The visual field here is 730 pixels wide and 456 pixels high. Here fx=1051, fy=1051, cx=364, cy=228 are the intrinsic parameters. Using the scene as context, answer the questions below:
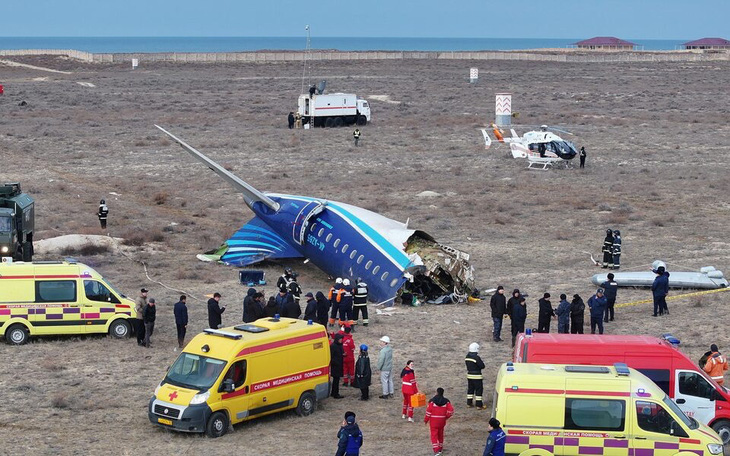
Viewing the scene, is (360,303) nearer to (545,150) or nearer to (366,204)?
(366,204)

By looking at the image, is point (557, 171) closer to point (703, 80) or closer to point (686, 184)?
point (686, 184)

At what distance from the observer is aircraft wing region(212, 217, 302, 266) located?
31844 millimetres

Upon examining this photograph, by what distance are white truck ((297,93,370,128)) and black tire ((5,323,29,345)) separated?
1871 inches

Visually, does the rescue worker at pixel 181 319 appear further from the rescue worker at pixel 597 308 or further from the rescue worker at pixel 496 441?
the rescue worker at pixel 496 441

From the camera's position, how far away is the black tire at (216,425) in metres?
18.0

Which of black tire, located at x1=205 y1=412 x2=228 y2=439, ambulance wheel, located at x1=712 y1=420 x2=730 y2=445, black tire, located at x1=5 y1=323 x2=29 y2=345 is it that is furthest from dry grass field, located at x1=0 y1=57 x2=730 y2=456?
ambulance wheel, located at x1=712 y1=420 x2=730 y2=445

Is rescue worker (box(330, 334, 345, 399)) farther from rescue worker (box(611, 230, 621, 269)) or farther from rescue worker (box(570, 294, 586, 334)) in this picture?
rescue worker (box(611, 230, 621, 269))

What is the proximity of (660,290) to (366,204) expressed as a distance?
18809 millimetres

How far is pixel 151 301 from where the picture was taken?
77.8ft

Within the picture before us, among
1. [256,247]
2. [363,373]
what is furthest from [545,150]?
[363,373]

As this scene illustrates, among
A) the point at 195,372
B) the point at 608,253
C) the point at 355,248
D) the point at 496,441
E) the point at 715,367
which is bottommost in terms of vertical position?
the point at 496,441

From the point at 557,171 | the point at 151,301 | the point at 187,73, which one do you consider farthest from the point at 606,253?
the point at 187,73

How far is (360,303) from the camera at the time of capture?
84.8 feet

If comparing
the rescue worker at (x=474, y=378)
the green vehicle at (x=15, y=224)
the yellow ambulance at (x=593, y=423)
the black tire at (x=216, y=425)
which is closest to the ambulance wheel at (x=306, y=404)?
the black tire at (x=216, y=425)
